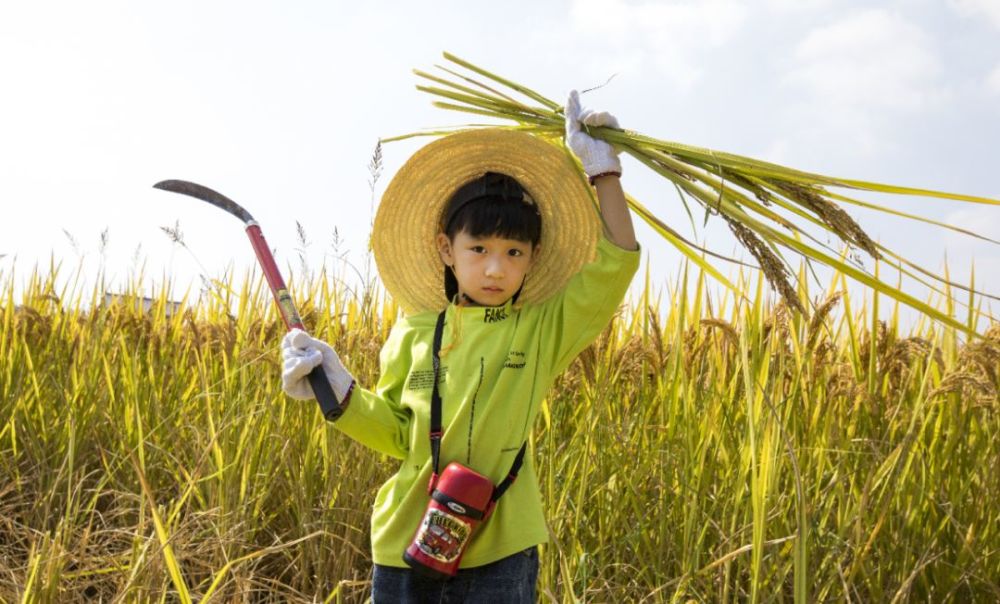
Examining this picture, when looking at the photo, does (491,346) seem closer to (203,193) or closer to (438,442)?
(438,442)

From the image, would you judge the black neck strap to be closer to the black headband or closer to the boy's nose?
the boy's nose

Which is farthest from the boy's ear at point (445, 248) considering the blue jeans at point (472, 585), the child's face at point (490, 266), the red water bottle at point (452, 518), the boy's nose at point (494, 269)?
the blue jeans at point (472, 585)

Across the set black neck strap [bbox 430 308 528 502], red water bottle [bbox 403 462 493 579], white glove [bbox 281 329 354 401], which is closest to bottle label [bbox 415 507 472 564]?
red water bottle [bbox 403 462 493 579]

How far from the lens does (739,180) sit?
7.21 ft

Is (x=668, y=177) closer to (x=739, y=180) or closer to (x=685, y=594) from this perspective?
(x=739, y=180)

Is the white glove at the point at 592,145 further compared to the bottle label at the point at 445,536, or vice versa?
the white glove at the point at 592,145

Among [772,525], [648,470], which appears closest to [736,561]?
[772,525]

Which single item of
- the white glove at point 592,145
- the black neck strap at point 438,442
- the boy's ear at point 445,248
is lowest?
the black neck strap at point 438,442

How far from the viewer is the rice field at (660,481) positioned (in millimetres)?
2596

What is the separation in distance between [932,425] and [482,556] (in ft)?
6.63

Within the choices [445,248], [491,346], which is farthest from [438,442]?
[445,248]

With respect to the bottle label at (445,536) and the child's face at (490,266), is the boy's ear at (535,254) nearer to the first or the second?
the child's face at (490,266)

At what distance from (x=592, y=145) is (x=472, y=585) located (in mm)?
1057

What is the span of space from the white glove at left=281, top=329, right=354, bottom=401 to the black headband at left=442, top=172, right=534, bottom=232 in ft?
1.46
